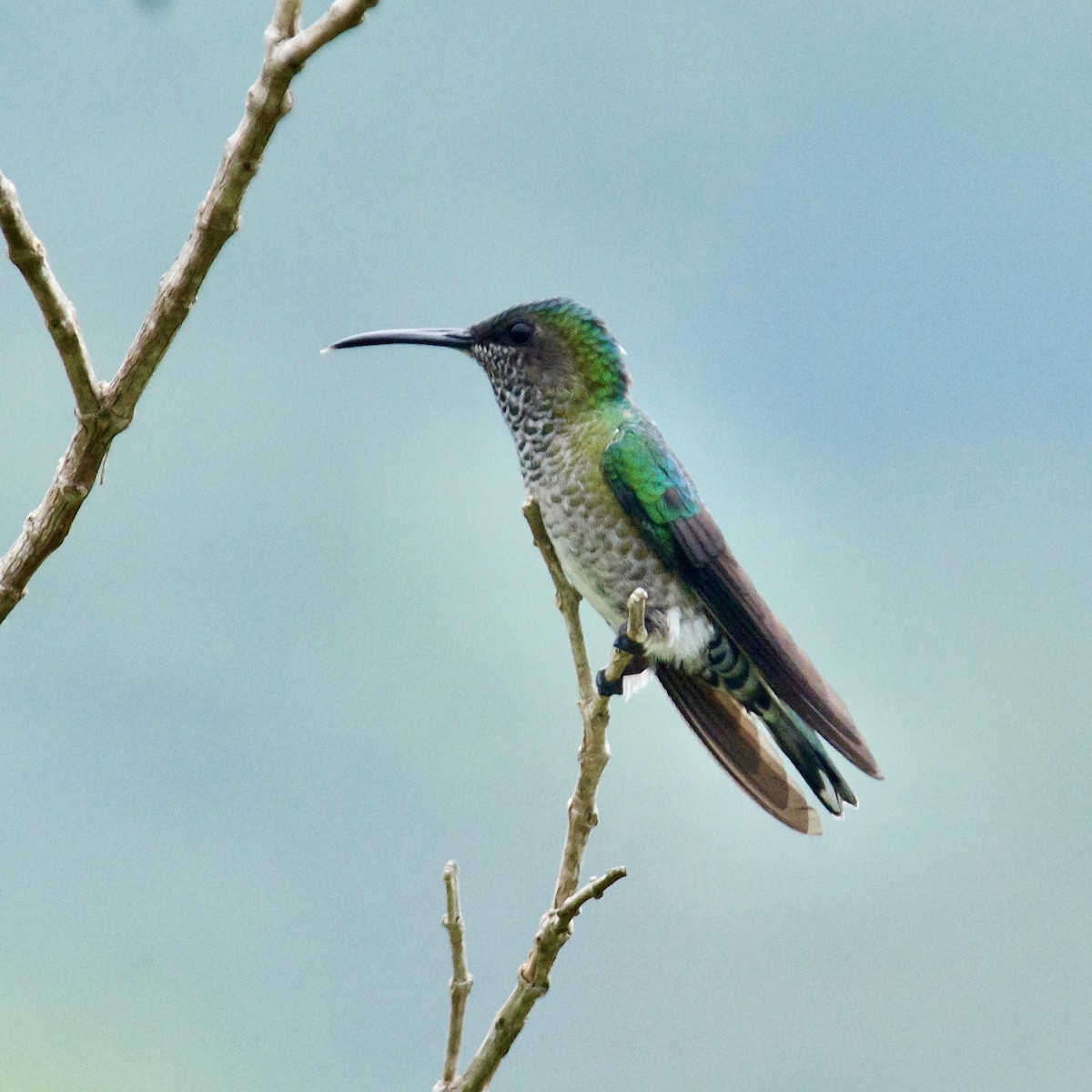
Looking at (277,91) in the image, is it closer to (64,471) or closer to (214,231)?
(214,231)

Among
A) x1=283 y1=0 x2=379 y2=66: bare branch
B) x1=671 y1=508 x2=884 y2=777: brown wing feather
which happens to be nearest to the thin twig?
x1=671 y1=508 x2=884 y2=777: brown wing feather

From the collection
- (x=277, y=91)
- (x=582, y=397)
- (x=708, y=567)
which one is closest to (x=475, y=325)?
(x=582, y=397)

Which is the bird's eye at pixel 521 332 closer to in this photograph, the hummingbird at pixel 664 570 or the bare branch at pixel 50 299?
the hummingbird at pixel 664 570

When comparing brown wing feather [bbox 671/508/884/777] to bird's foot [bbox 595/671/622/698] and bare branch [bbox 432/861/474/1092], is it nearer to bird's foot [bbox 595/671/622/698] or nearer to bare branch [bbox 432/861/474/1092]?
bird's foot [bbox 595/671/622/698]

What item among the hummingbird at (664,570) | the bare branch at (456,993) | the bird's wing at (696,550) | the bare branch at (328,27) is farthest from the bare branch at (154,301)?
the bird's wing at (696,550)

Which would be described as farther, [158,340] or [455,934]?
[455,934]

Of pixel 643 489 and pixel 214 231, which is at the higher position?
pixel 214 231

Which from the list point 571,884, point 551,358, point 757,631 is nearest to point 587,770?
point 571,884
